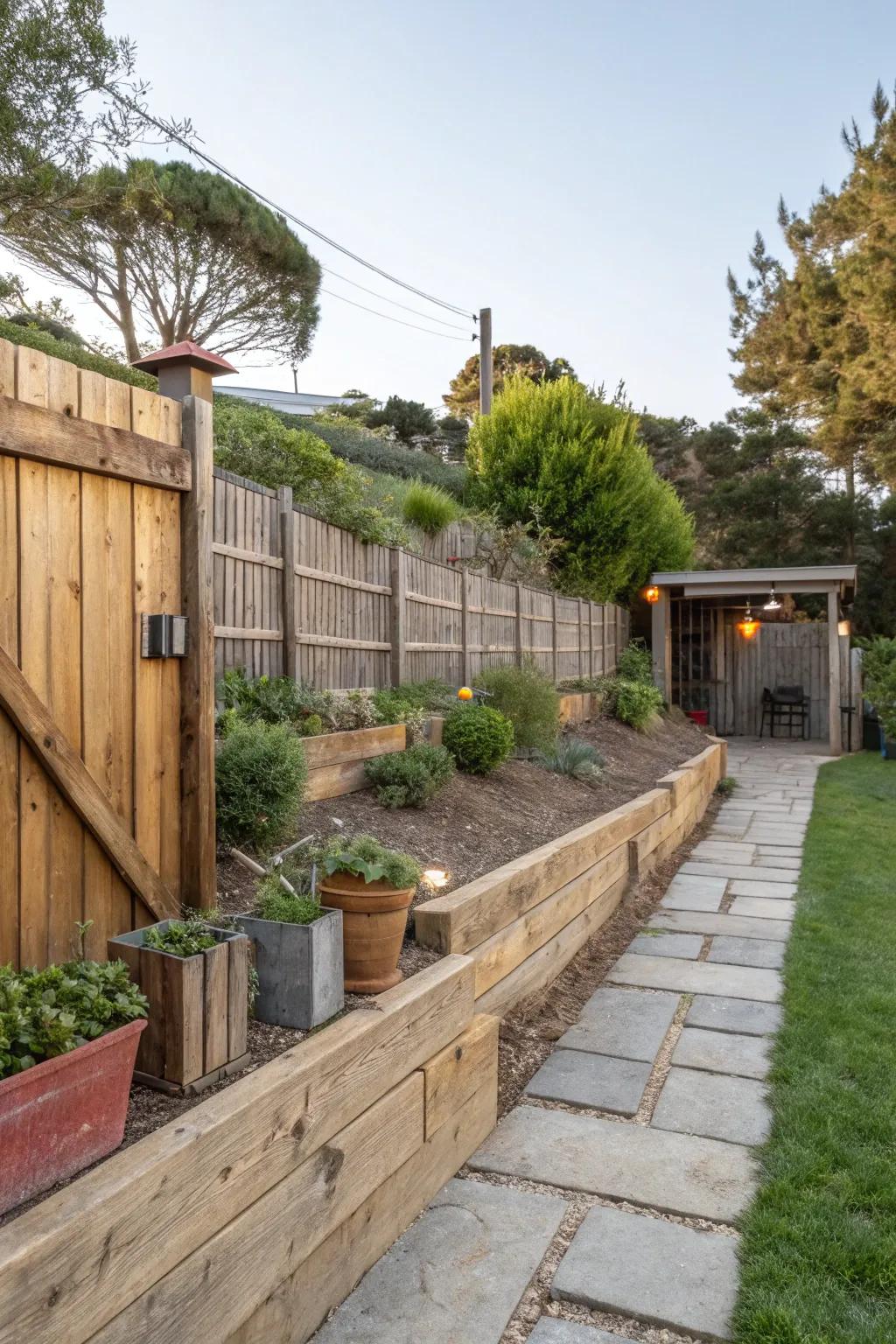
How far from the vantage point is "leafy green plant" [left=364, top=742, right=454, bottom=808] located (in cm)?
423

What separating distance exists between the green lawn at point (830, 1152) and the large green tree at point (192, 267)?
13.6 metres

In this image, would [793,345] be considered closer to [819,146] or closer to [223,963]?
[819,146]

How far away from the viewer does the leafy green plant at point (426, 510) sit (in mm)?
9414

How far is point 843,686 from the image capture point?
13133mm

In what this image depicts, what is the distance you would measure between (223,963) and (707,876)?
443cm

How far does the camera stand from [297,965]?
206 cm

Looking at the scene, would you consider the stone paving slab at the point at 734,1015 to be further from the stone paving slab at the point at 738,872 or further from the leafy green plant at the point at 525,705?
the leafy green plant at the point at 525,705

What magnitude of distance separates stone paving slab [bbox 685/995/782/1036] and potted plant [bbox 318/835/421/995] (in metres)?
1.52

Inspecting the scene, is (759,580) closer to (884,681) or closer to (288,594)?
(884,681)

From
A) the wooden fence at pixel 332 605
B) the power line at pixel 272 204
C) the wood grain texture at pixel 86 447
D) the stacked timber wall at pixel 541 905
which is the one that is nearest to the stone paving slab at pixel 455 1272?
the stacked timber wall at pixel 541 905

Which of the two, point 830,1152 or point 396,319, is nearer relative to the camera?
point 830,1152

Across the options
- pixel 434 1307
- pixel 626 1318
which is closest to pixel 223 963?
pixel 434 1307

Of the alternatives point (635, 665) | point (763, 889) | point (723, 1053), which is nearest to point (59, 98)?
point (763, 889)

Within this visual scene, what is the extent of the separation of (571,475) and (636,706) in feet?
12.1
